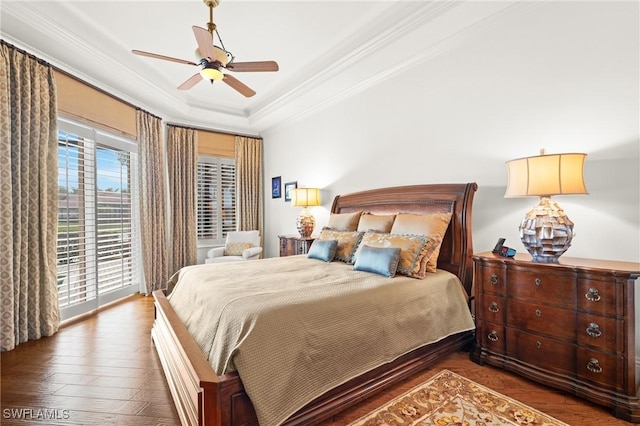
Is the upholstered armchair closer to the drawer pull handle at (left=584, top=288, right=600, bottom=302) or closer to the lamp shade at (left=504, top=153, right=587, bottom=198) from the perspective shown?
the lamp shade at (left=504, top=153, right=587, bottom=198)

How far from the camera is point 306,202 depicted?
4.48 m

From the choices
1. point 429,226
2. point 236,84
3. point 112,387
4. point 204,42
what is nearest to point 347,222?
point 429,226

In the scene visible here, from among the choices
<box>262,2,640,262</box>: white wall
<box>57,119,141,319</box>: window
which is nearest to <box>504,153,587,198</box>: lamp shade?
<box>262,2,640,262</box>: white wall

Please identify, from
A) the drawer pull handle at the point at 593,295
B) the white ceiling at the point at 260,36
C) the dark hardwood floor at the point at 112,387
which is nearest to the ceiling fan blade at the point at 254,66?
the white ceiling at the point at 260,36

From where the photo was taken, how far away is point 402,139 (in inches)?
138

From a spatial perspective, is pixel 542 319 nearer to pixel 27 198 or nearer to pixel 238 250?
pixel 238 250

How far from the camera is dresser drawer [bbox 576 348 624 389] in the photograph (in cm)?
174

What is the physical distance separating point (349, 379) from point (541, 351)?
1.37 meters

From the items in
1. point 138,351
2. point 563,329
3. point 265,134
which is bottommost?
point 138,351

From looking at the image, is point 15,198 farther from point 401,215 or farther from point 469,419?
point 469,419

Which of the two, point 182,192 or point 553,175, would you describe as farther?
point 182,192

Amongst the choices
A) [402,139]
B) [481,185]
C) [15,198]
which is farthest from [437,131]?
[15,198]

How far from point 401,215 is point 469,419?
171cm

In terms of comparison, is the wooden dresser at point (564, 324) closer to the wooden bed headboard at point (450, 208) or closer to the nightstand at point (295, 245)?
the wooden bed headboard at point (450, 208)
